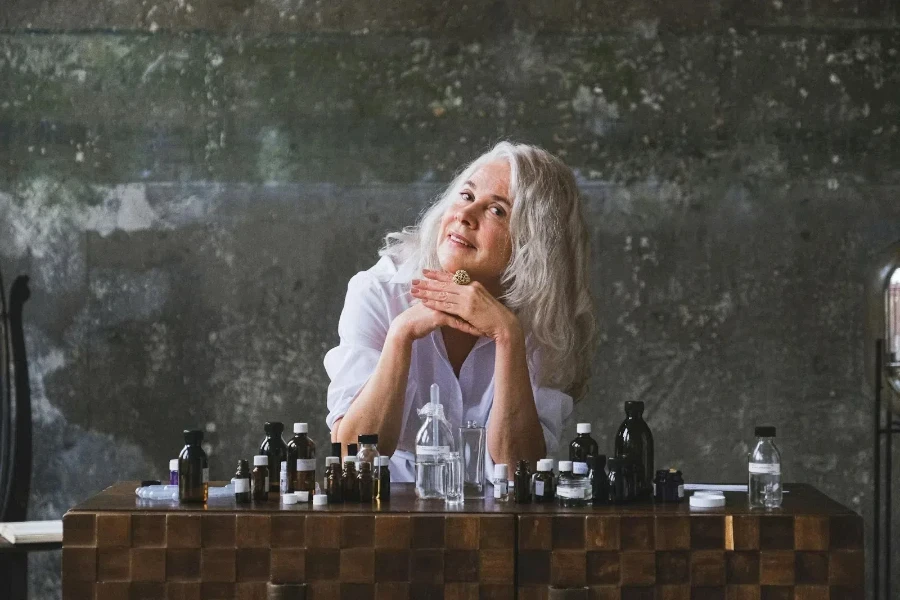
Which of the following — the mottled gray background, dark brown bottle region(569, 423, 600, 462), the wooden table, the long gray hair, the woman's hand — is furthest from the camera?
the mottled gray background

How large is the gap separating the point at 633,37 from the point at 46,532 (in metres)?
3.19

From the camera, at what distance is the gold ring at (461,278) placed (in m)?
2.76

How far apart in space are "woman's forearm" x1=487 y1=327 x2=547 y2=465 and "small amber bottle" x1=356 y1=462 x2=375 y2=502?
46cm

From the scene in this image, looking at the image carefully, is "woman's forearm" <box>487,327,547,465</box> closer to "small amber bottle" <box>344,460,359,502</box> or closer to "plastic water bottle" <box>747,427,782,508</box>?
"small amber bottle" <box>344,460,359,502</box>

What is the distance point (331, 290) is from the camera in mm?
4832

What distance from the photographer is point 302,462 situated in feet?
7.65

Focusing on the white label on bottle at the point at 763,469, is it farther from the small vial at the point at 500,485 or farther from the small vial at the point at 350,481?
the small vial at the point at 350,481

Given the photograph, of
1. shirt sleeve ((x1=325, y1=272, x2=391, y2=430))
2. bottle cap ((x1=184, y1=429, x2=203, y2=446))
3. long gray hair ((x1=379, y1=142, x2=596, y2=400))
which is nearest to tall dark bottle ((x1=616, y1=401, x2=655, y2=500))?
long gray hair ((x1=379, y1=142, x2=596, y2=400))

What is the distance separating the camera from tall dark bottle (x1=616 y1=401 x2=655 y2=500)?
7.77ft

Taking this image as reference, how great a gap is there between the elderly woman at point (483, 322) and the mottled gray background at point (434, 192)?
6.01ft

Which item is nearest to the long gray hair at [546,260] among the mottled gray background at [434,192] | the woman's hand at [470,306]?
the woman's hand at [470,306]

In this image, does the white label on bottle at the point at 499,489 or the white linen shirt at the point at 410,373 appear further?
the white linen shirt at the point at 410,373

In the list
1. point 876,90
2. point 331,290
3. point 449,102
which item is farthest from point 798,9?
point 331,290

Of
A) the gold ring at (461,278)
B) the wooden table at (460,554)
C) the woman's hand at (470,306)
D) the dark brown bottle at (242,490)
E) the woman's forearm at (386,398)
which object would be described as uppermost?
the gold ring at (461,278)
